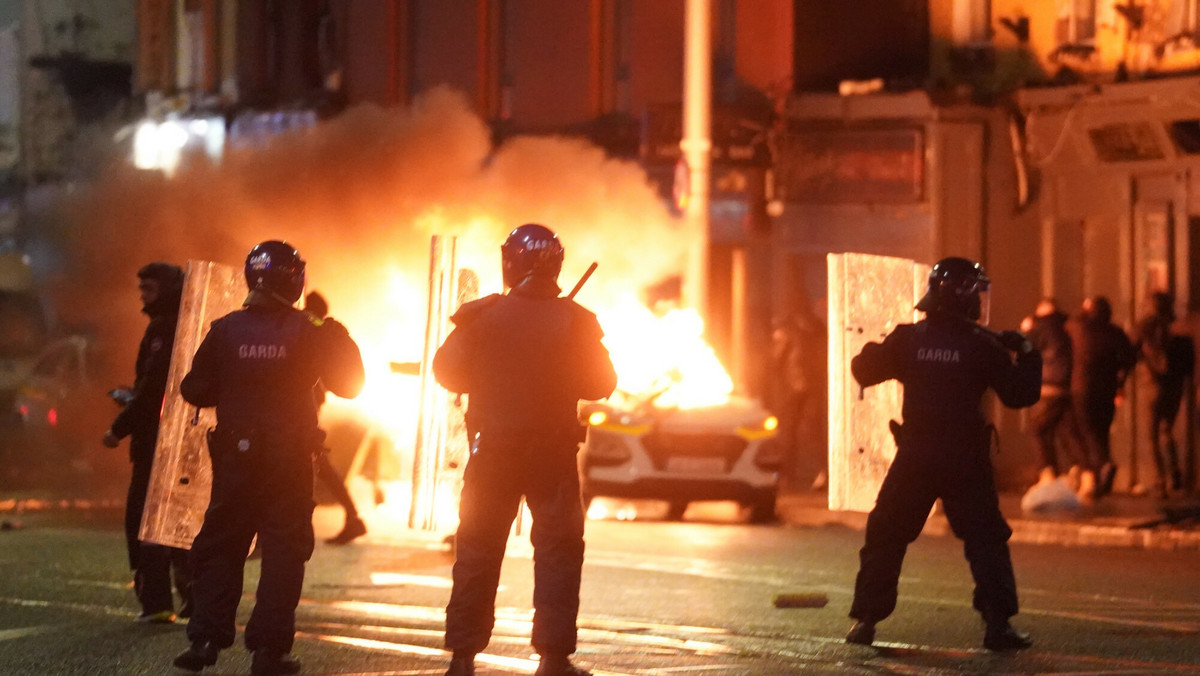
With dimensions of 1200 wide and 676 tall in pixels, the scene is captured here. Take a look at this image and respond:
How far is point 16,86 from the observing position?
40.7 m

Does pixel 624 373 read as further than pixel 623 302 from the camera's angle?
No

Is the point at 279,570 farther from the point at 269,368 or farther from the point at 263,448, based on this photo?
the point at 269,368

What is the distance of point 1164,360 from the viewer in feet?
58.7

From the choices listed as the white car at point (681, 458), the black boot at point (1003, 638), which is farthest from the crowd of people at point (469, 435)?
the white car at point (681, 458)

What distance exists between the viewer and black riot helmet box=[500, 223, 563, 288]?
7.82 metres

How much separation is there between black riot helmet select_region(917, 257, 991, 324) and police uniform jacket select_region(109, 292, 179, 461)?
3.66 meters

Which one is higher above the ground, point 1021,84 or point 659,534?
point 1021,84

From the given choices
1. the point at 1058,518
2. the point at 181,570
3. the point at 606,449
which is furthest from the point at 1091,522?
the point at 181,570

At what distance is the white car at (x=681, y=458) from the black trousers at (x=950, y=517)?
281 inches

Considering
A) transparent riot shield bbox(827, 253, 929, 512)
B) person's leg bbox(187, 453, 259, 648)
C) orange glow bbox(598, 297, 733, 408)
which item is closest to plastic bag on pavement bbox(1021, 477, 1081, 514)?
orange glow bbox(598, 297, 733, 408)

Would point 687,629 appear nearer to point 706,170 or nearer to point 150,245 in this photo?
point 706,170

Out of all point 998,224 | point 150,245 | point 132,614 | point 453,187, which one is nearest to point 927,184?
point 998,224

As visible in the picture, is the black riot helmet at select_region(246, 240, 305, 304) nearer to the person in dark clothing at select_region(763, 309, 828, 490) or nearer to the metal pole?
the metal pole

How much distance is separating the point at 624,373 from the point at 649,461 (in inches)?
72.2
